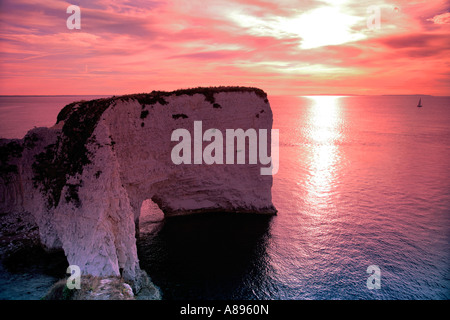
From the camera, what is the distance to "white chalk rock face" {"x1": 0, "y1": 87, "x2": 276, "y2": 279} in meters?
16.2

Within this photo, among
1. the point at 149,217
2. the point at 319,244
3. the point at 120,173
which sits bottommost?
the point at 319,244

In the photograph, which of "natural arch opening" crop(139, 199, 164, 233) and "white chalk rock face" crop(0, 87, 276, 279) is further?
"natural arch opening" crop(139, 199, 164, 233)

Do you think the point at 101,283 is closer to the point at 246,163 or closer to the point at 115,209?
the point at 115,209

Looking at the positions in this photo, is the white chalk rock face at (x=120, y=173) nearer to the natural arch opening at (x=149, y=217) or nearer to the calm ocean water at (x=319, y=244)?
the natural arch opening at (x=149, y=217)

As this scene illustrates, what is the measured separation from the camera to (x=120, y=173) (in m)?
22.5

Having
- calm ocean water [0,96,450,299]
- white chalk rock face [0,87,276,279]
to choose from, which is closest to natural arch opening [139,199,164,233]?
calm ocean water [0,96,450,299]

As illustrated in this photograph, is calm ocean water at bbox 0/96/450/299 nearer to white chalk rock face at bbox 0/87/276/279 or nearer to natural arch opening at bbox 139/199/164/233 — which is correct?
natural arch opening at bbox 139/199/164/233

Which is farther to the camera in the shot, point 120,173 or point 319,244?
point 319,244

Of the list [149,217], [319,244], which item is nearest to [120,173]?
[149,217]

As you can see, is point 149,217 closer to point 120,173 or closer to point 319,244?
point 120,173

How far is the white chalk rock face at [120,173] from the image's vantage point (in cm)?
1619

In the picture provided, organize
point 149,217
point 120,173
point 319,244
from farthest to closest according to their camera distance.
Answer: point 149,217
point 319,244
point 120,173

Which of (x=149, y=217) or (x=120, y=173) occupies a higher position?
(x=120, y=173)
